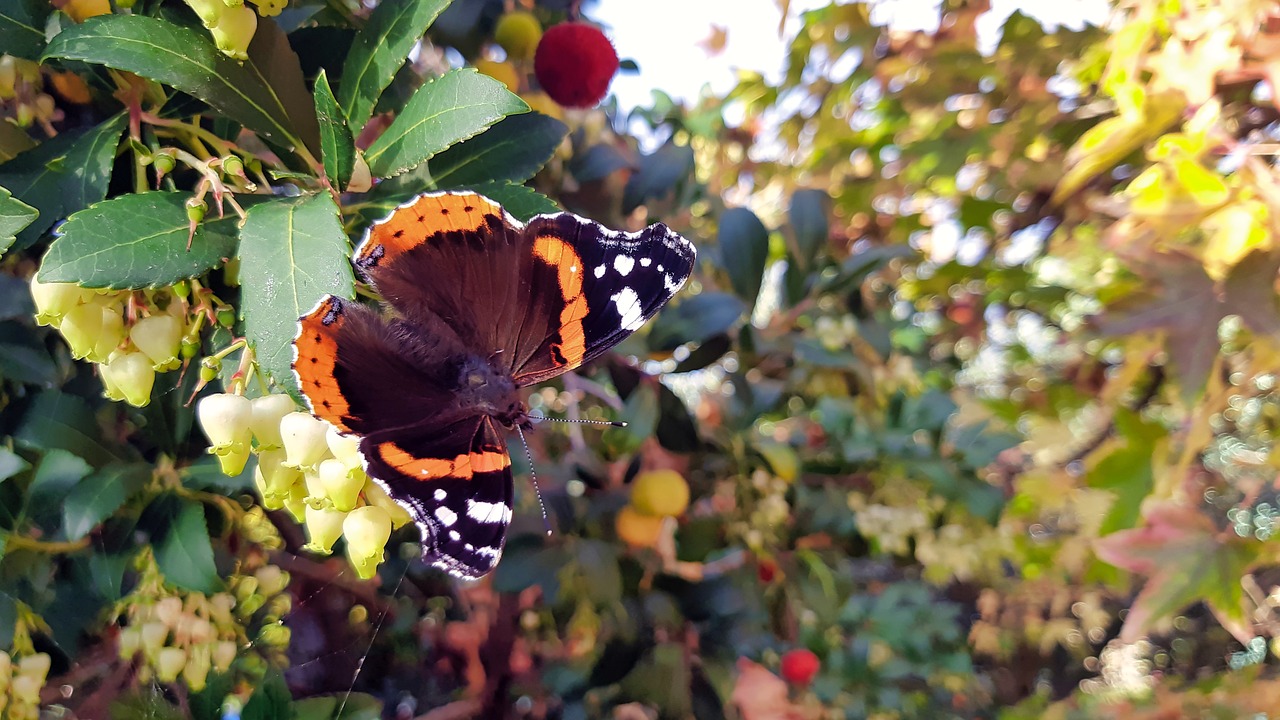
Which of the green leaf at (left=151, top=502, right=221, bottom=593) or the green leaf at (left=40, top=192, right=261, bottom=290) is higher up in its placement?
the green leaf at (left=40, top=192, right=261, bottom=290)

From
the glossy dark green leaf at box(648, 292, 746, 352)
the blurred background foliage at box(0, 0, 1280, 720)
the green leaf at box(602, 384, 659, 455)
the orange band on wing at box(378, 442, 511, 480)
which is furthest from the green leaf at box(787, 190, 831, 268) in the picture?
the orange band on wing at box(378, 442, 511, 480)

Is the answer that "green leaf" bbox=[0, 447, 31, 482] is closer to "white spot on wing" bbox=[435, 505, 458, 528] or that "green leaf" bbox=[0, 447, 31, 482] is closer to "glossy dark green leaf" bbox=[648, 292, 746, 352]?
"white spot on wing" bbox=[435, 505, 458, 528]

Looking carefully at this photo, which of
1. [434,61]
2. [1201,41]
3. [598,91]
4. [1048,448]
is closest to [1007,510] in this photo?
[1048,448]

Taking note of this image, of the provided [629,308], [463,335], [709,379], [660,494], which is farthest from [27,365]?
[709,379]

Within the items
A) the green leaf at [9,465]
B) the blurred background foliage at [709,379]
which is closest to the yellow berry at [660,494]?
the blurred background foliage at [709,379]

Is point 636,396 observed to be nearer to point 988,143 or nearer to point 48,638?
point 48,638

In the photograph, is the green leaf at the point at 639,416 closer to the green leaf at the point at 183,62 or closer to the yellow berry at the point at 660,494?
the yellow berry at the point at 660,494

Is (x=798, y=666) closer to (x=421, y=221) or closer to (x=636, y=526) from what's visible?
(x=636, y=526)
